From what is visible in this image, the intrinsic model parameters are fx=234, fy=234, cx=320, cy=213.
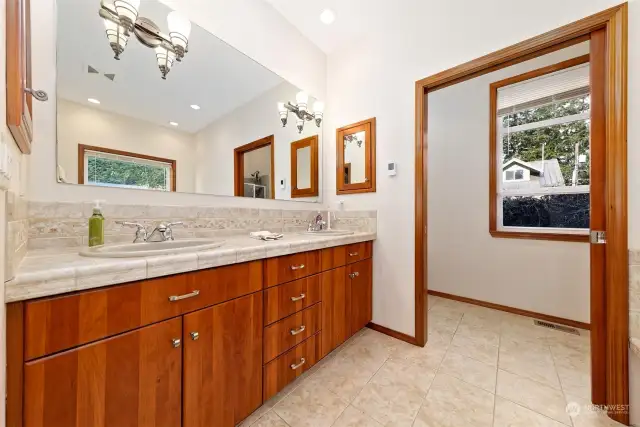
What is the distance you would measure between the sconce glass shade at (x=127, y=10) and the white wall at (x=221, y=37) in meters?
0.24

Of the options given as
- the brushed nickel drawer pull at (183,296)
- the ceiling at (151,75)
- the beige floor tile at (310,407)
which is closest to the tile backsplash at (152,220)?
the ceiling at (151,75)

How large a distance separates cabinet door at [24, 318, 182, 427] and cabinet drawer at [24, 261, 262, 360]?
0.03 meters

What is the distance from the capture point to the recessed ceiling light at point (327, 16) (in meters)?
1.95

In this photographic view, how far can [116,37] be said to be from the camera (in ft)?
3.93

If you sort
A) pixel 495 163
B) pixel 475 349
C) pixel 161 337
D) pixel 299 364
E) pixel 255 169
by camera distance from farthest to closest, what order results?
pixel 495 163
pixel 255 169
pixel 475 349
pixel 299 364
pixel 161 337

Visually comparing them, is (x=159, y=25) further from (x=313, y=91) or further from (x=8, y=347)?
(x=8, y=347)

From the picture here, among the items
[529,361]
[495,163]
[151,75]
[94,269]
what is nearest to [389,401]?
[529,361]

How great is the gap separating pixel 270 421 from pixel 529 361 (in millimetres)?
1745

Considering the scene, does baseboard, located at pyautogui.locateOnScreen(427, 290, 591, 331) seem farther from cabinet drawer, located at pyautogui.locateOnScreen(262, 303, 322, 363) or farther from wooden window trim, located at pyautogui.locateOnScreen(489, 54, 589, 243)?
cabinet drawer, located at pyautogui.locateOnScreen(262, 303, 322, 363)

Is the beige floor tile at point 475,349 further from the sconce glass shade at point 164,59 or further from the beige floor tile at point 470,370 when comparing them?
the sconce glass shade at point 164,59

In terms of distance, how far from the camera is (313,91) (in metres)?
2.33

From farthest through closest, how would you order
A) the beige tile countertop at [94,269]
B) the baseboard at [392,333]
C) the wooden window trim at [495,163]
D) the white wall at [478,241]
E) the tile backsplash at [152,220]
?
the wooden window trim at [495,163]
the white wall at [478,241]
the baseboard at [392,333]
the tile backsplash at [152,220]
the beige tile countertop at [94,269]

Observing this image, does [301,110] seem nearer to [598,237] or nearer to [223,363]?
[223,363]

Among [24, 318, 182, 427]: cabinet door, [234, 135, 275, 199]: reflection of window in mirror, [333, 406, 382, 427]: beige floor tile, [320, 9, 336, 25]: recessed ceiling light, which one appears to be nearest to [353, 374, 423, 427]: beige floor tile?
[333, 406, 382, 427]: beige floor tile
